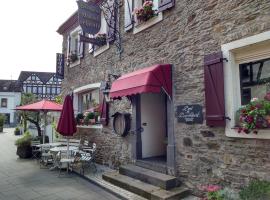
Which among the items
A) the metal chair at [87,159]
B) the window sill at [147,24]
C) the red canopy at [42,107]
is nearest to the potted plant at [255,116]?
the window sill at [147,24]

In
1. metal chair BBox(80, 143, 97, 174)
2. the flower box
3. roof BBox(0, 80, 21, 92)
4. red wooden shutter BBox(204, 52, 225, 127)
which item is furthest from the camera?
roof BBox(0, 80, 21, 92)

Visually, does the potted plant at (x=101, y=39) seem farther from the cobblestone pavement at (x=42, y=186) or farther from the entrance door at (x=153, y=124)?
the cobblestone pavement at (x=42, y=186)

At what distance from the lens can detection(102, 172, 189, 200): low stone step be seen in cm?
545

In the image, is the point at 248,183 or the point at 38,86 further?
the point at 38,86

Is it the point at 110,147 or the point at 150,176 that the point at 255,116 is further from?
the point at 110,147

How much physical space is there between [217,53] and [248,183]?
2503 mm

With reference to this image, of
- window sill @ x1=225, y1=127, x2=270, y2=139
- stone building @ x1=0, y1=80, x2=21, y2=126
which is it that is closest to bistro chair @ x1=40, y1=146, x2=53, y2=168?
window sill @ x1=225, y1=127, x2=270, y2=139

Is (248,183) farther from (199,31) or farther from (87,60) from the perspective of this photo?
(87,60)

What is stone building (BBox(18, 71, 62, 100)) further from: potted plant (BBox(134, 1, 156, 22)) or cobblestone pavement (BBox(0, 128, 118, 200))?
potted plant (BBox(134, 1, 156, 22))

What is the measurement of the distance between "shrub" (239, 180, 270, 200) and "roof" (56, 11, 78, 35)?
9992 mm

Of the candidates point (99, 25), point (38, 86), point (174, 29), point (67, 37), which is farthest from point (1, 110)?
point (174, 29)

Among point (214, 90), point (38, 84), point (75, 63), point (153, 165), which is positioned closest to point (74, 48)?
point (75, 63)

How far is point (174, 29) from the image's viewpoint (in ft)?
21.3

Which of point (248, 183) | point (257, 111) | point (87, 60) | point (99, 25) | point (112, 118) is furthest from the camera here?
point (87, 60)
